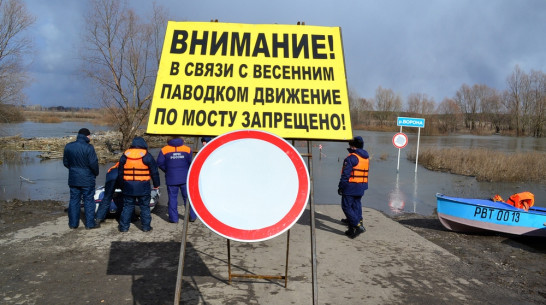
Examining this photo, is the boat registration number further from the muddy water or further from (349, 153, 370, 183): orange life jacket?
(349, 153, 370, 183): orange life jacket

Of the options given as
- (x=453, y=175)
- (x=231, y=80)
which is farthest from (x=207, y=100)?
(x=453, y=175)

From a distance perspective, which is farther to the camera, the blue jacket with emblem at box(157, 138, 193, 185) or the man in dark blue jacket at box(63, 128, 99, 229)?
the blue jacket with emblem at box(157, 138, 193, 185)

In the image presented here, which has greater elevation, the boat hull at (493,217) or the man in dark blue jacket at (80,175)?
the man in dark blue jacket at (80,175)

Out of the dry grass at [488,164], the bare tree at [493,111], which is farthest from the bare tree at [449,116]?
the dry grass at [488,164]

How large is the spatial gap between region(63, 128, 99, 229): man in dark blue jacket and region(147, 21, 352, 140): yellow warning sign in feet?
13.0

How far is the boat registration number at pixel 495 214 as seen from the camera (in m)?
8.34

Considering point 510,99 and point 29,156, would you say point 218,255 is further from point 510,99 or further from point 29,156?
point 510,99

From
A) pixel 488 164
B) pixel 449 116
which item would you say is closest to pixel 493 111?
pixel 449 116

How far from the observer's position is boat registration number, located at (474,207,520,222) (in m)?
8.34

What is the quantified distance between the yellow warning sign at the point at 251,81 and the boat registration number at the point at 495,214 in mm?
6493

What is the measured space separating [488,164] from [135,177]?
19241 millimetres

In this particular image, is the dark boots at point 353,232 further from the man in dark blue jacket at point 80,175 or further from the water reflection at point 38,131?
the water reflection at point 38,131

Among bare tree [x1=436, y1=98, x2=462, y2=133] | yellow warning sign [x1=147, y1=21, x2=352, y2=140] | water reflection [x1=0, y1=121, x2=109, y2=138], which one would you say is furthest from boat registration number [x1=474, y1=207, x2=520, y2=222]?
bare tree [x1=436, y1=98, x2=462, y2=133]

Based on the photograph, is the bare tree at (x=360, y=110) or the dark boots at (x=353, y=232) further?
the bare tree at (x=360, y=110)
